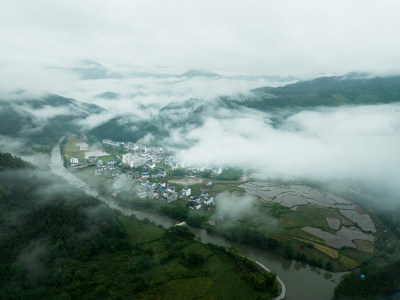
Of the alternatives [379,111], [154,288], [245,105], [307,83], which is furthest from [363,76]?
[154,288]

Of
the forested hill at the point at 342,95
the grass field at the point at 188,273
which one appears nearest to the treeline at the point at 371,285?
the grass field at the point at 188,273

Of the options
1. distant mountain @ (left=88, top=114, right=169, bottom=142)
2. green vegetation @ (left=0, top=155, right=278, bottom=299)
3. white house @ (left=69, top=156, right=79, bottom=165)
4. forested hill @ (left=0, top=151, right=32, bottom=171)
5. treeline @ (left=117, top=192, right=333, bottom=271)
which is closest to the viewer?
green vegetation @ (left=0, top=155, right=278, bottom=299)

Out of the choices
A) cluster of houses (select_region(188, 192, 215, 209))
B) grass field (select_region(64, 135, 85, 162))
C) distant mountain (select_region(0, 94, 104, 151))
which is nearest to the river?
cluster of houses (select_region(188, 192, 215, 209))

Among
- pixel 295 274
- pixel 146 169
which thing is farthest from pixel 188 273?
pixel 146 169

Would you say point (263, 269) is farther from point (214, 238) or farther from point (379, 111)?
point (379, 111)

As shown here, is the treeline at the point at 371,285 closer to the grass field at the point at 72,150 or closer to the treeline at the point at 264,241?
the treeline at the point at 264,241

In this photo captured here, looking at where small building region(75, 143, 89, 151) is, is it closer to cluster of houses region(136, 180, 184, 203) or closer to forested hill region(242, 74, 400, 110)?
cluster of houses region(136, 180, 184, 203)
